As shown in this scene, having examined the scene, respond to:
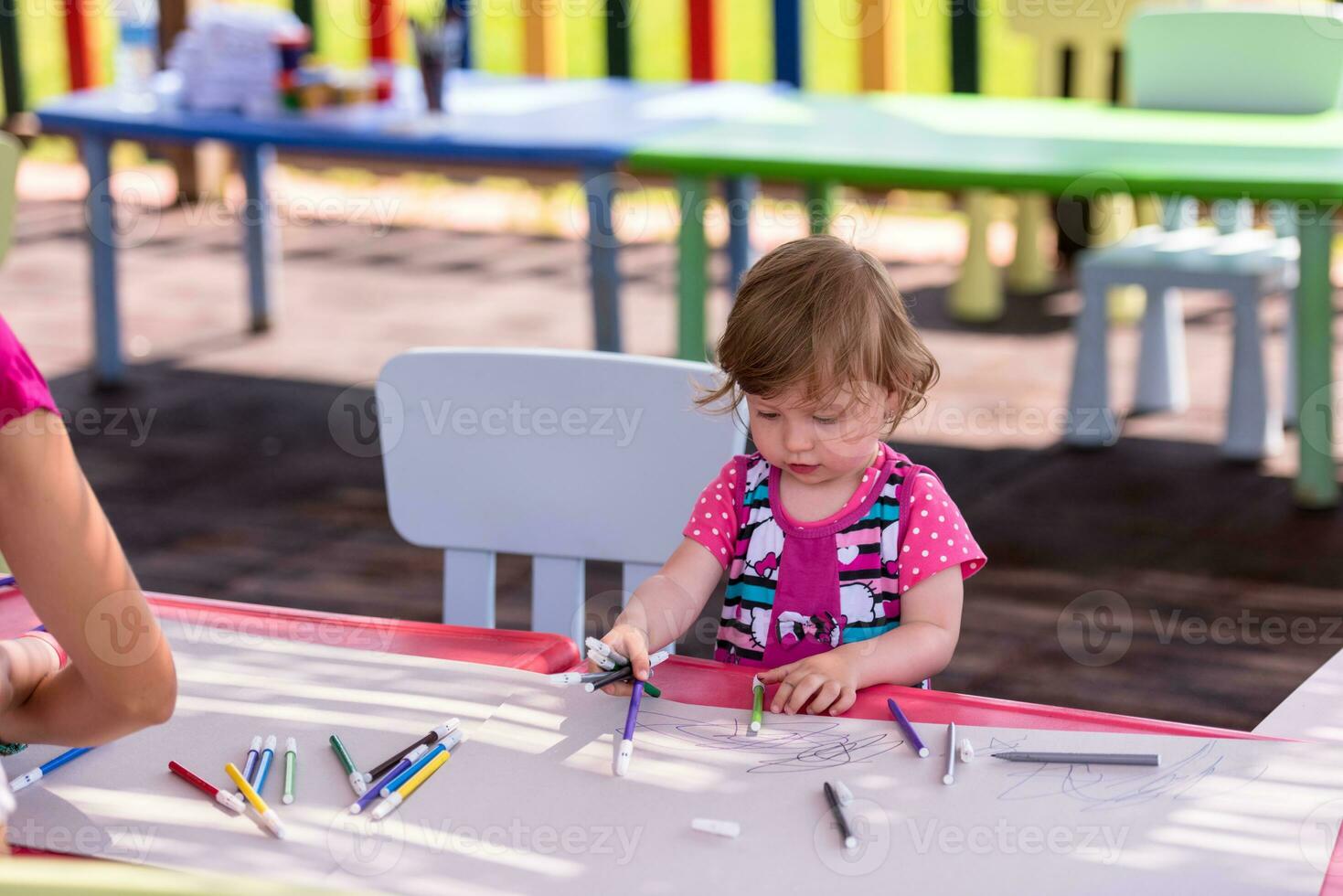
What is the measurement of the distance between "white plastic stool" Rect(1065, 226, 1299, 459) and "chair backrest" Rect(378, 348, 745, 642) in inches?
87.6

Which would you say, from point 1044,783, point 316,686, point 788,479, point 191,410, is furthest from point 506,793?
point 191,410

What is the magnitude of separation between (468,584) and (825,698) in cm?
58

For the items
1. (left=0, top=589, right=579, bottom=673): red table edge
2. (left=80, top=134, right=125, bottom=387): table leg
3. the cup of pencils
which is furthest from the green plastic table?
(left=0, top=589, right=579, bottom=673): red table edge

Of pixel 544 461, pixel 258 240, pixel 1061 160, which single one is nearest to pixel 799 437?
pixel 544 461

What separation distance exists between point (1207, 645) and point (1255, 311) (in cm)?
100

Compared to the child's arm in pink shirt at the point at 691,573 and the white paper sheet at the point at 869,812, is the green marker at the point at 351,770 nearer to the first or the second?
the white paper sheet at the point at 869,812

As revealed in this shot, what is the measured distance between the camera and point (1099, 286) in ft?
12.1

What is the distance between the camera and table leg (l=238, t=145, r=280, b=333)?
183 inches

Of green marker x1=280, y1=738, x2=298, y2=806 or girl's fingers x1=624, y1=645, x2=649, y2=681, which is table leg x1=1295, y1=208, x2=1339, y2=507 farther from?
Answer: green marker x1=280, y1=738, x2=298, y2=806

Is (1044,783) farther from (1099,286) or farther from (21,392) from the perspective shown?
(1099,286)

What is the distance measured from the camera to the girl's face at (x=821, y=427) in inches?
54.4

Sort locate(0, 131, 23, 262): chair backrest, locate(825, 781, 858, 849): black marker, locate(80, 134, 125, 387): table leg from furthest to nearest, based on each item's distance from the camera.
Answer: locate(80, 134, 125, 387): table leg → locate(0, 131, 23, 262): chair backrest → locate(825, 781, 858, 849): black marker

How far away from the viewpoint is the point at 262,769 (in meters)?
1.14

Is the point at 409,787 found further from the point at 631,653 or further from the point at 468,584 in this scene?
the point at 468,584
